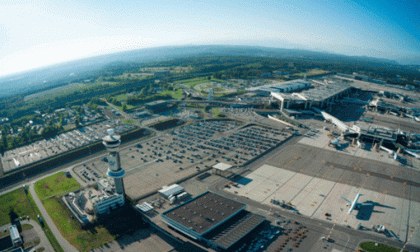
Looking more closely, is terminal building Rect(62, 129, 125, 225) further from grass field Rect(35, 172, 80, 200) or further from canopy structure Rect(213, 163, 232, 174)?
canopy structure Rect(213, 163, 232, 174)

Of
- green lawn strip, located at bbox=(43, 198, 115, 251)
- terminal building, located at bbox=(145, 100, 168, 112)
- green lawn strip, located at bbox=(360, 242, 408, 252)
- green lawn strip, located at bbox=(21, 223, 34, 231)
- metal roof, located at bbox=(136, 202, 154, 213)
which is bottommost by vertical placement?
green lawn strip, located at bbox=(21, 223, 34, 231)

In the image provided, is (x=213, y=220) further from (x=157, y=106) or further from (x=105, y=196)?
(x=157, y=106)

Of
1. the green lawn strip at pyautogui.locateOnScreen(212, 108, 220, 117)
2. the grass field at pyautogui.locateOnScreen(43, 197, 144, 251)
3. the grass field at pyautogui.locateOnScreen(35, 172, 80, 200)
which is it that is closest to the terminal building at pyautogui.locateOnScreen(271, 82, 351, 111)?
the green lawn strip at pyautogui.locateOnScreen(212, 108, 220, 117)

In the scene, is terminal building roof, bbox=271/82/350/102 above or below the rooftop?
above

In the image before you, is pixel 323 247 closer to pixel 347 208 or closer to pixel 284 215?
pixel 284 215

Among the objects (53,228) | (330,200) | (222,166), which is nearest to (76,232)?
(53,228)

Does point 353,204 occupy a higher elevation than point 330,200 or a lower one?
higher

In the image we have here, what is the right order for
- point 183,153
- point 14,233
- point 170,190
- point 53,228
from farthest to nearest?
point 183,153 < point 170,190 < point 53,228 < point 14,233
